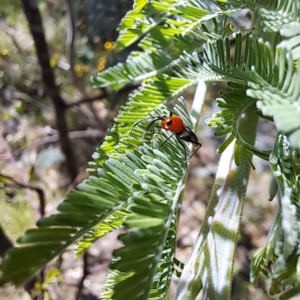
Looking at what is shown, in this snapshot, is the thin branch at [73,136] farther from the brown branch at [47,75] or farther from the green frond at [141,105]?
the green frond at [141,105]

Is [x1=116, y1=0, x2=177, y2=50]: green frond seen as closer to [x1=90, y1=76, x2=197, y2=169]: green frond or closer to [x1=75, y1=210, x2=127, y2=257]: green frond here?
[x1=90, y1=76, x2=197, y2=169]: green frond

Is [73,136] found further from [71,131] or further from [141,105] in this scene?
[141,105]

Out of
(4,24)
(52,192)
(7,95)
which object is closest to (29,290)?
(52,192)

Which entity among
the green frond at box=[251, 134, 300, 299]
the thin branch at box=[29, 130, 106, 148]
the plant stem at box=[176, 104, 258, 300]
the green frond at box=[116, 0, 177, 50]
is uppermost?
the green frond at box=[116, 0, 177, 50]

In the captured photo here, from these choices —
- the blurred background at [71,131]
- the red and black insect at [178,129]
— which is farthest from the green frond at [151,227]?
the blurred background at [71,131]

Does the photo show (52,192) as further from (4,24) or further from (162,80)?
(162,80)

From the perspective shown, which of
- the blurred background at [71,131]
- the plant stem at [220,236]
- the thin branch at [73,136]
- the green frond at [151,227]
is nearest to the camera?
the green frond at [151,227]

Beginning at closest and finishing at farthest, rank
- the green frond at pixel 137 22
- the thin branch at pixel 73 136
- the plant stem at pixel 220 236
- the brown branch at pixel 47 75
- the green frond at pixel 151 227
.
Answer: the green frond at pixel 151 227 < the plant stem at pixel 220 236 < the green frond at pixel 137 22 < the brown branch at pixel 47 75 < the thin branch at pixel 73 136

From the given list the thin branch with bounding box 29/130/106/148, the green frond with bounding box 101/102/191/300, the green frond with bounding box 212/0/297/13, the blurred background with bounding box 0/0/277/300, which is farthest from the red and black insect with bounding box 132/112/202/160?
the thin branch with bounding box 29/130/106/148
